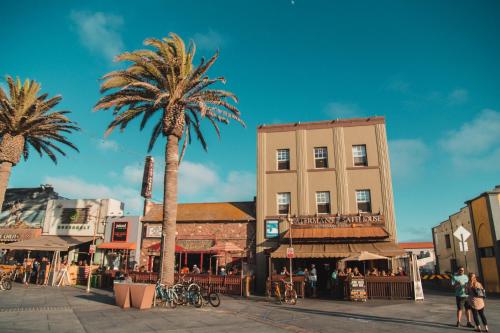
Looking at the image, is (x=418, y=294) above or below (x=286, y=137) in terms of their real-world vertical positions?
below

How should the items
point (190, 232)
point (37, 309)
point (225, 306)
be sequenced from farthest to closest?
point (190, 232)
point (225, 306)
point (37, 309)

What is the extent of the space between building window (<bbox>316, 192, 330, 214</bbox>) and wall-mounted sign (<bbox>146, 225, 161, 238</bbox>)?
1306cm

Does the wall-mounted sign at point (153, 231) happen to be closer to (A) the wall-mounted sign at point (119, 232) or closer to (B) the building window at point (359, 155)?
(A) the wall-mounted sign at point (119, 232)

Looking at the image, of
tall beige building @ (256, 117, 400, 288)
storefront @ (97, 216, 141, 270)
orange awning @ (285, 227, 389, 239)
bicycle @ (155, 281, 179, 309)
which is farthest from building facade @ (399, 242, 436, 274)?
bicycle @ (155, 281, 179, 309)

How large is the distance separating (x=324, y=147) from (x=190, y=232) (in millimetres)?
12651

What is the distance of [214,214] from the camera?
2748 centimetres

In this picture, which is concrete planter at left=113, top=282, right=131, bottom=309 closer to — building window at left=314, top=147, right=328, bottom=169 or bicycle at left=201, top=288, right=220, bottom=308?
bicycle at left=201, top=288, right=220, bottom=308

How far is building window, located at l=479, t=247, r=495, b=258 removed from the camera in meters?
23.6

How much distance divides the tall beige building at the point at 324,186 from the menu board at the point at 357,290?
3580mm

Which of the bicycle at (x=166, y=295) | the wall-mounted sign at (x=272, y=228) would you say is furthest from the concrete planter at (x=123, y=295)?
the wall-mounted sign at (x=272, y=228)

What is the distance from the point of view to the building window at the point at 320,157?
26.3 meters

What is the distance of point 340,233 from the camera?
23.1 meters

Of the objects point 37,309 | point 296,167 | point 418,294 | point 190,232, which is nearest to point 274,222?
point 296,167

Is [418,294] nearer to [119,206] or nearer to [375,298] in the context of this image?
[375,298]
